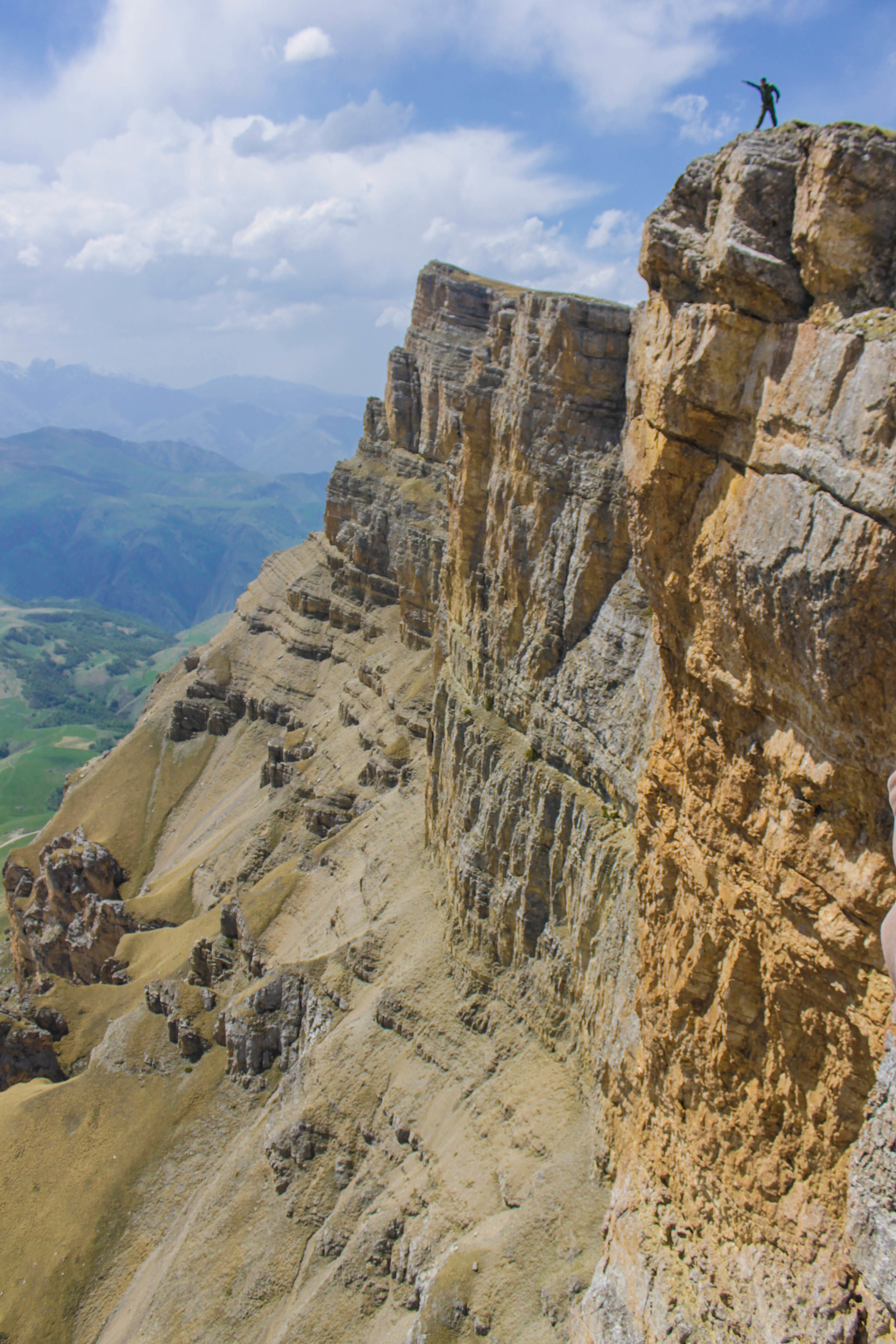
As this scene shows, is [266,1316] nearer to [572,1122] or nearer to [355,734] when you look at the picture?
[572,1122]

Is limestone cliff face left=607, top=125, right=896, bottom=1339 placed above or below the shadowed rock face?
above

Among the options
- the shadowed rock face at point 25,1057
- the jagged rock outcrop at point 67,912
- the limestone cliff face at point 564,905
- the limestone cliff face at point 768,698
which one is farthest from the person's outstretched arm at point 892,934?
the jagged rock outcrop at point 67,912

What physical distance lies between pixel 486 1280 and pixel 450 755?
25.5 m

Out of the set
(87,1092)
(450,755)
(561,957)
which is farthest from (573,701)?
(87,1092)

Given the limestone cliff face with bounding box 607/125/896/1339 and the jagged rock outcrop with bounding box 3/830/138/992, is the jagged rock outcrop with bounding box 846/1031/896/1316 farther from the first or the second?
the jagged rock outcrop with bounding box 3/830/138/992

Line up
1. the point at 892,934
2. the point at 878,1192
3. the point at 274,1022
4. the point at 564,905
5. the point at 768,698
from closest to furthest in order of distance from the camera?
the point at 892,934 → the point at 878,1192 → the point at 768,698 → the point at 564,905 → the point at 274,1022

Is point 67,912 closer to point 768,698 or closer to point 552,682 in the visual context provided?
point 552,682

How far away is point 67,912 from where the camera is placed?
3472 inches

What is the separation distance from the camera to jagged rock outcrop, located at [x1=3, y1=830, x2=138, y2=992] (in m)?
80.2

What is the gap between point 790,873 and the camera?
1520 cm

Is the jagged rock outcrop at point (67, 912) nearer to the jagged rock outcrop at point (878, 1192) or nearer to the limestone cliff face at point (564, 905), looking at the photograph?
the limestone cliff face at point (564, 905)

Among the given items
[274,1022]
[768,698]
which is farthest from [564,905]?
[274,1022]

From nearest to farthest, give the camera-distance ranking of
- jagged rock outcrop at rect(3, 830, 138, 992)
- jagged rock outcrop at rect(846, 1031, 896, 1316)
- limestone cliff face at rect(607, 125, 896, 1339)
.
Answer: jagged rock outcrop at rect(846, 1031, 896, 1316), limestone cliff face at rect(607, 125, 896, 1339), jagged rock outcrop at rect(3, 830, 138, 992)

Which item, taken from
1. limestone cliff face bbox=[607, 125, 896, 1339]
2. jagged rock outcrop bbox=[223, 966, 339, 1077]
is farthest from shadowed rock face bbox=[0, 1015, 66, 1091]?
limestone cliff face bbox=[607, 125, 896, 1339]
